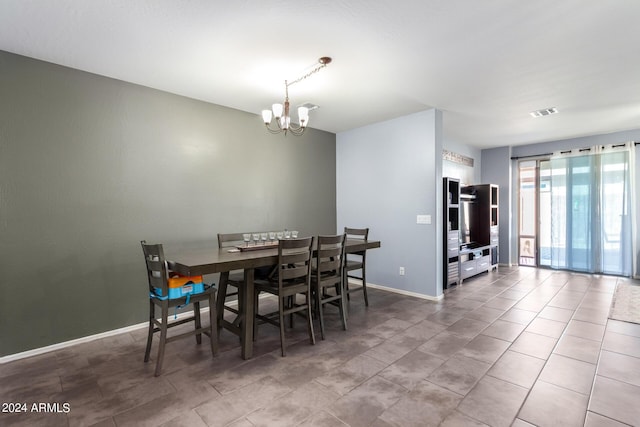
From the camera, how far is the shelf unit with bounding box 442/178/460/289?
459cm

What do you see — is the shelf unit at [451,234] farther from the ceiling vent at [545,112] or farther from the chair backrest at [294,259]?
the chair backrest at [294,259]

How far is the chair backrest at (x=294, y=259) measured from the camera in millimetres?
2545

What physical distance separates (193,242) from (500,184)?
20.8 feet

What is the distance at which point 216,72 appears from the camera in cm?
296

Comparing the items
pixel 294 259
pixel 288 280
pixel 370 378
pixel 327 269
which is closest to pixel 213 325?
pixel 288 280

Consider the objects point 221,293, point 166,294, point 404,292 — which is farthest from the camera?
point 404,292

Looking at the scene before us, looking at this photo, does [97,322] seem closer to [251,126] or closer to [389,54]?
[251,126]

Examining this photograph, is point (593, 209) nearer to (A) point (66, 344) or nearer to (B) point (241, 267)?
(B) point (241, 267)

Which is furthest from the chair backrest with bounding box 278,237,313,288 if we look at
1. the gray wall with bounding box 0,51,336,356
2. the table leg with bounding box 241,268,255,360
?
the gray wall with bounding box 0,51,336,356

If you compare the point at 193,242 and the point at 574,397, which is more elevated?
the point at 193,242

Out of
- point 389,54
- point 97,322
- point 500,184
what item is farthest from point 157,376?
point 500,184

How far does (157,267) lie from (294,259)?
1.07m

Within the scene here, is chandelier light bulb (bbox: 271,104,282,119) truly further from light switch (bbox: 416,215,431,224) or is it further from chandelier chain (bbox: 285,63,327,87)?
light switch (bbox: 416,215,431,224)

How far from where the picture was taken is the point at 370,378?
2225mm
